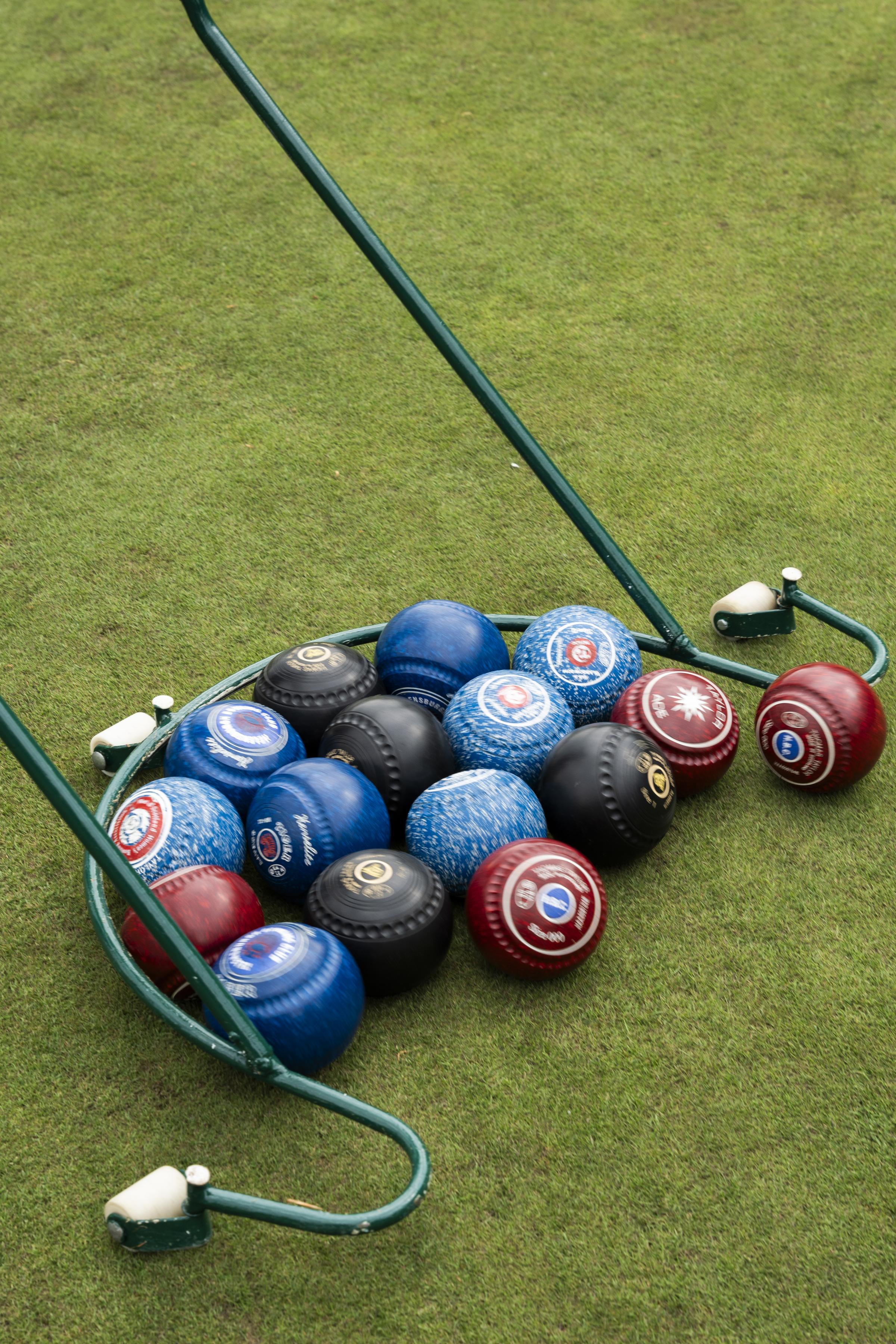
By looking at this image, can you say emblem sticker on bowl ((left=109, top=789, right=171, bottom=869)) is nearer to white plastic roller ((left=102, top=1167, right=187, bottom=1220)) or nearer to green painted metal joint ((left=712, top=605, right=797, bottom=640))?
white plastic roller ((left=102, top=1167, right=187, bottom=1220))

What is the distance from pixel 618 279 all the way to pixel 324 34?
3.27 m

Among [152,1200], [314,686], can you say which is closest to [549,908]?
[314,686]

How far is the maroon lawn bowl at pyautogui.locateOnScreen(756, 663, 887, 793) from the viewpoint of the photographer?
3871 millimetres

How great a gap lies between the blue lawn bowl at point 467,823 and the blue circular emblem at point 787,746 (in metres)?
0.82

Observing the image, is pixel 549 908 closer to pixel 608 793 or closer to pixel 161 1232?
pixel 608 793

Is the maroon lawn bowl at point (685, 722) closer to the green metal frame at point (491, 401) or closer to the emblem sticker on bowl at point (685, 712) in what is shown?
the emblem sticker on bowl at point (685, 712)

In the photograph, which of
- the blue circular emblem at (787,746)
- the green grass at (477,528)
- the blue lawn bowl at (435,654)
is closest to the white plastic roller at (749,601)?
the green grass at (477,528)

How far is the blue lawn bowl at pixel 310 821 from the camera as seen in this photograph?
352 centimetres

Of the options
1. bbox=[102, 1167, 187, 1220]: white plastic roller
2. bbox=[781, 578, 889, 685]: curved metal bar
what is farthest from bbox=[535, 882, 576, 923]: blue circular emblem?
bbox=[781, 578, 889, 685]: curved metal bar

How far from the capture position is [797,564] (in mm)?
4953

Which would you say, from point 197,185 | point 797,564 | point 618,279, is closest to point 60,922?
point 797,564

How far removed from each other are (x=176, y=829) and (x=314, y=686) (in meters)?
0.69

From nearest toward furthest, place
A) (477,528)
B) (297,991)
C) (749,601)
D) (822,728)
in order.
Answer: (297,991), (822,728), (749,601), (477,528)

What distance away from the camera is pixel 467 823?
3.55m
